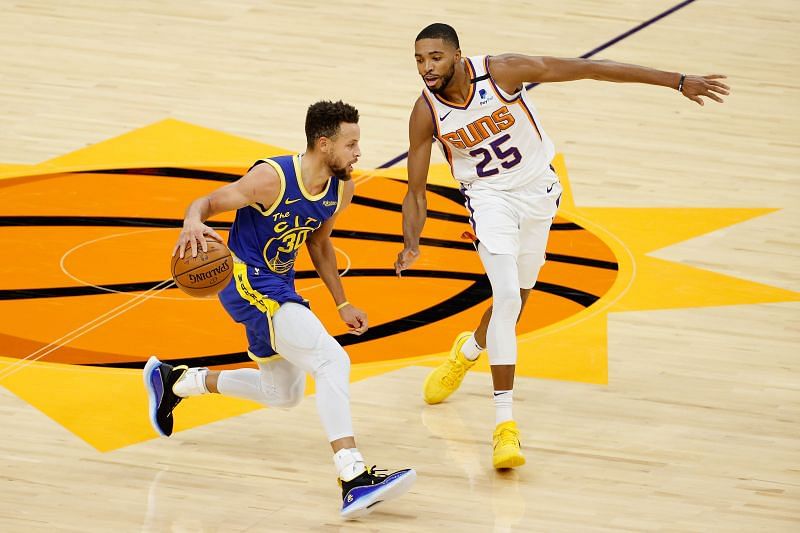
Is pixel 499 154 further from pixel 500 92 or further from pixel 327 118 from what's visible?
pixel 327 118

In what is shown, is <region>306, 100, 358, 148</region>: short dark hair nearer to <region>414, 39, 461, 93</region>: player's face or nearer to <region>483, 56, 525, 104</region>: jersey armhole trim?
<region>414, 39, 461, 93</region>: player's face

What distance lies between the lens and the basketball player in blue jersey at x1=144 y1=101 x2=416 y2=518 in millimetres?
5785

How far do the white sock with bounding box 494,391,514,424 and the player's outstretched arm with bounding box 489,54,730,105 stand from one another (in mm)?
1386

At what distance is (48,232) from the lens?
916 centimetres

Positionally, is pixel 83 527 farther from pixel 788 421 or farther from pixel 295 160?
pixel 788 421

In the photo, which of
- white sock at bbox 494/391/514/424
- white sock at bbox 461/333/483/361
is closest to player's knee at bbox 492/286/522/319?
white sock at bbox 494/391/514/424

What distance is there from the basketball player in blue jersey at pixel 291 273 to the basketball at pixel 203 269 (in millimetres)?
54

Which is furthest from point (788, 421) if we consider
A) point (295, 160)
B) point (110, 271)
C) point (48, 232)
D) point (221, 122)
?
point (221, 122)

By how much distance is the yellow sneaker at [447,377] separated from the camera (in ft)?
23.2

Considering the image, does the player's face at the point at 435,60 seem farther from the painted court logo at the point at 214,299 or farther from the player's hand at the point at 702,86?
the player's hand at the point at 702,86

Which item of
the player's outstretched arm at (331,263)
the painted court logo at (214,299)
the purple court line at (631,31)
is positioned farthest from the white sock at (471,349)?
the purple court line at (631,31)

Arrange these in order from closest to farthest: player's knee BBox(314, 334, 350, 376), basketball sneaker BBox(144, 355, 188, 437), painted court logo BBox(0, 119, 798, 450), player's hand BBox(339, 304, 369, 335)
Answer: player's knee BBox(314, 334, 350, 376) < player's hand BBox(339, 304, 369, 335) < basketball sneaker BBox(144, 355, 188, 437) < painted court logo BBox(0, 119, 798, 450)

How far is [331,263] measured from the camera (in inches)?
247

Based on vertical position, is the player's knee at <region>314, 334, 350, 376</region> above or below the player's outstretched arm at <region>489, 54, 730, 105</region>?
below
